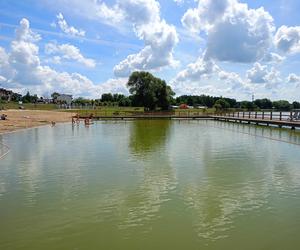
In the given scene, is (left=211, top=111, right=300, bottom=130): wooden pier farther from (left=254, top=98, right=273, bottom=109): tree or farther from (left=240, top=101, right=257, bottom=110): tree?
(left=254, top=98, right=273, bottom=109): tree

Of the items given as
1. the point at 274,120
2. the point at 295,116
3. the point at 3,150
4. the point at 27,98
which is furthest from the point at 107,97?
the point at 3,150

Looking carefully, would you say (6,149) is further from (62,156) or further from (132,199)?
(132,199)

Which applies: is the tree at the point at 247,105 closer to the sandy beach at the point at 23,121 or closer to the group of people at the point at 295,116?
the sandy beach at the point at 23,121

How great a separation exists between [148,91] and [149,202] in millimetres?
77249

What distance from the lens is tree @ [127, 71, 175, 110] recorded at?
290ft

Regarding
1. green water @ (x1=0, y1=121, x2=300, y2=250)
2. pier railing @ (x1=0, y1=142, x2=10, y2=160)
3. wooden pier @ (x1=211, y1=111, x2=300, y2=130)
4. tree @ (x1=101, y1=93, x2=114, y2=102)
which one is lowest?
pier railing @ (x1=0, y1=142, x2=10, y2=160)

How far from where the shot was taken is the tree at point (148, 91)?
88312mm

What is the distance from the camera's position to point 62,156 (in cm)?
2061

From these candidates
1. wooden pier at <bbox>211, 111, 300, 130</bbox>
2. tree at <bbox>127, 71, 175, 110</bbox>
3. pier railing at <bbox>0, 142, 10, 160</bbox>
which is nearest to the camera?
pier railing at <bbox>0, 142, 10, 160</bbox>

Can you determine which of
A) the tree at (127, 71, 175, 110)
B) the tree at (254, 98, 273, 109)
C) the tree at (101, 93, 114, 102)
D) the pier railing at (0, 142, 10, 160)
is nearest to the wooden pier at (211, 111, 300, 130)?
the tree at (127, 71, 175, 110)

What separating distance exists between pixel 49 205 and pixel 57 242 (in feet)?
9.39

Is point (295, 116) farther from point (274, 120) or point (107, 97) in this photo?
point (107, 97)

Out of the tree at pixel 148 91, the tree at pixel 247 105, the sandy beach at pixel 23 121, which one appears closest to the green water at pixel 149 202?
the sandy beach at pixel 23 121

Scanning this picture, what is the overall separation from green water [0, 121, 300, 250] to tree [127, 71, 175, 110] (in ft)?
225
